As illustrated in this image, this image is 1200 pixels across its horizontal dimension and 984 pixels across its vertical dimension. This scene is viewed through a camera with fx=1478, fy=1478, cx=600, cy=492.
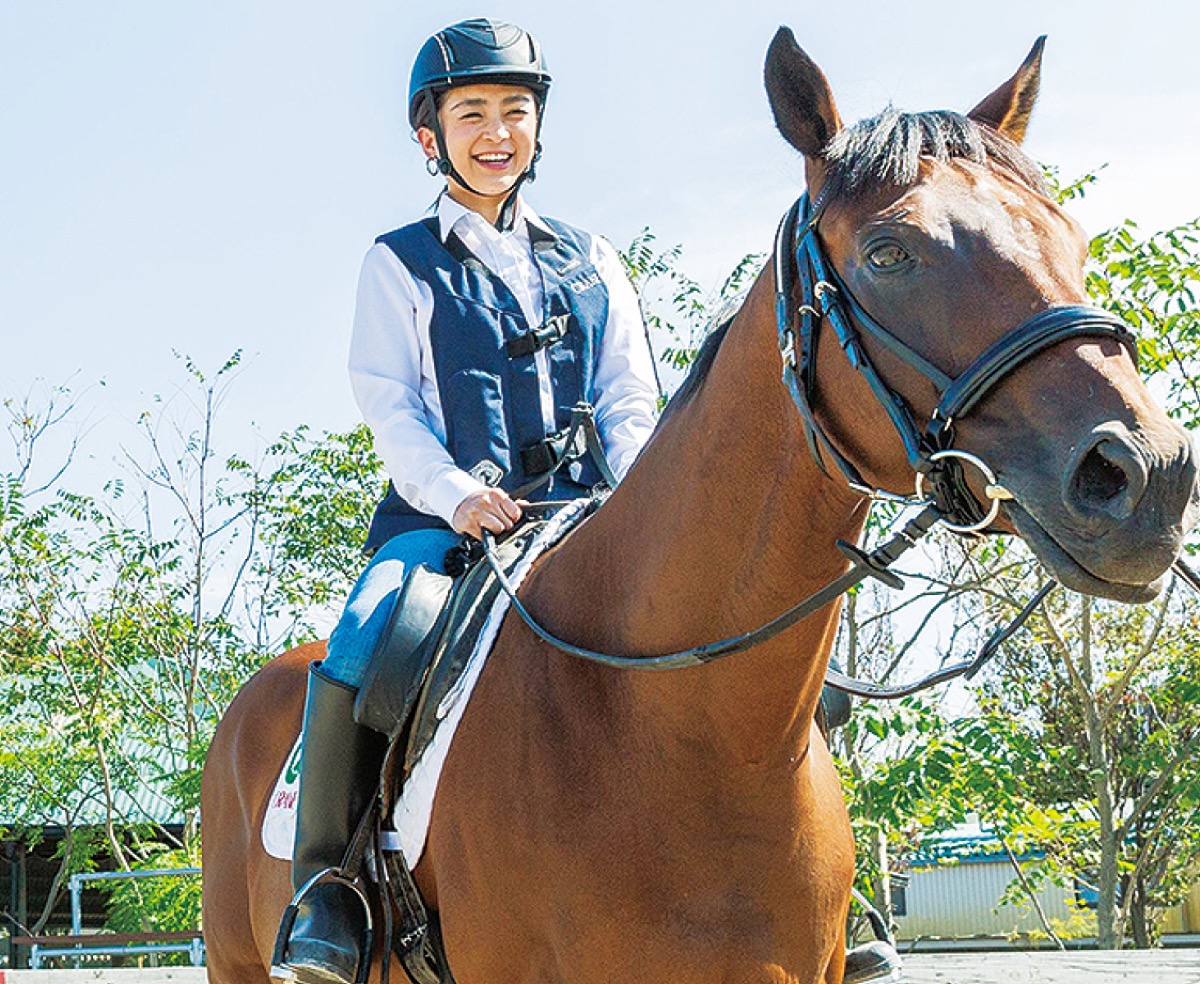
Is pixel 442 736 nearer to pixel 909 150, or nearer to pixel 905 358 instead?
pixel 905 358

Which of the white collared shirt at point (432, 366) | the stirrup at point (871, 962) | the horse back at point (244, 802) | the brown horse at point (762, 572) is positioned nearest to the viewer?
the brown horse at point (762, 572)

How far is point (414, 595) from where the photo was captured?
359 cm

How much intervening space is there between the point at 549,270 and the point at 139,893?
13801mm

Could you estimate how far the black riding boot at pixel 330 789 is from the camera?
3576mm

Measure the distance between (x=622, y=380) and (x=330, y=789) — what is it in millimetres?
1425

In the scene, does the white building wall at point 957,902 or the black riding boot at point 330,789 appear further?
the white building wall at point 957,902

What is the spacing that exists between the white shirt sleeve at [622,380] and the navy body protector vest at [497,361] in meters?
0.06

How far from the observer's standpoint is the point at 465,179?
4234mm

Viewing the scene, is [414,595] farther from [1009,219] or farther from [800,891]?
[1009,219]

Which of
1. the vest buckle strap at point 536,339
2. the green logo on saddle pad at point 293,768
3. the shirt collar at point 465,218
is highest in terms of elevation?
the shirt collar at point 465,218

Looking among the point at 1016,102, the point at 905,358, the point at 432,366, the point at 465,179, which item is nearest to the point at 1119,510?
the point at 905,358

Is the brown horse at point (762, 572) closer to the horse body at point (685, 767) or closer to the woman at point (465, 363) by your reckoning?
the horse body at point (685, 767)

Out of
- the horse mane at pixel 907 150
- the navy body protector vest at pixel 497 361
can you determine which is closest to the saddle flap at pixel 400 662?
the navy body protector vest at pixel 497 361

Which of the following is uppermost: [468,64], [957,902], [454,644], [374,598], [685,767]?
[468,64]
